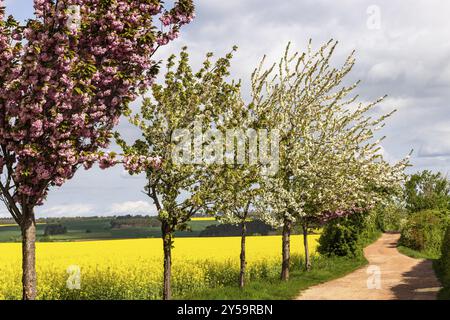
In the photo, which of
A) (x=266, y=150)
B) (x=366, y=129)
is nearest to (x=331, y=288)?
(x=266, y=150)

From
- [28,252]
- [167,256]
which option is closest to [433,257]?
[167,256]

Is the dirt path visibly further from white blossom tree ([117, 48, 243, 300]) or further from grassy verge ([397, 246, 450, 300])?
white blossom tree ([117, 48, 243, 300])

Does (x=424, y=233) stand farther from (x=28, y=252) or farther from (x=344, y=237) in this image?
(x=28, y=252)

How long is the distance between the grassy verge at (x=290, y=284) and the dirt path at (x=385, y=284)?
0.59 meters

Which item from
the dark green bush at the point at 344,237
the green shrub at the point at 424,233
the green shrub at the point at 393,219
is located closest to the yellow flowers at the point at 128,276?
the dark green bush at the point at 344,237

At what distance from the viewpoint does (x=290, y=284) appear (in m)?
22.5

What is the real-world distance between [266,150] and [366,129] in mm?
7674

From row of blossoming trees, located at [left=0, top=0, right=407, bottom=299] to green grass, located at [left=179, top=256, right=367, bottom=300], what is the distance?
1516mm

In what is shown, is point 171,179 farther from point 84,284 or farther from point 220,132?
point 84,284

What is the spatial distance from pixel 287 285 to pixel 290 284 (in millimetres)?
513

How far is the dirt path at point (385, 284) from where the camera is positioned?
19.8 metres

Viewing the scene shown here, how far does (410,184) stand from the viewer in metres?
80.6
